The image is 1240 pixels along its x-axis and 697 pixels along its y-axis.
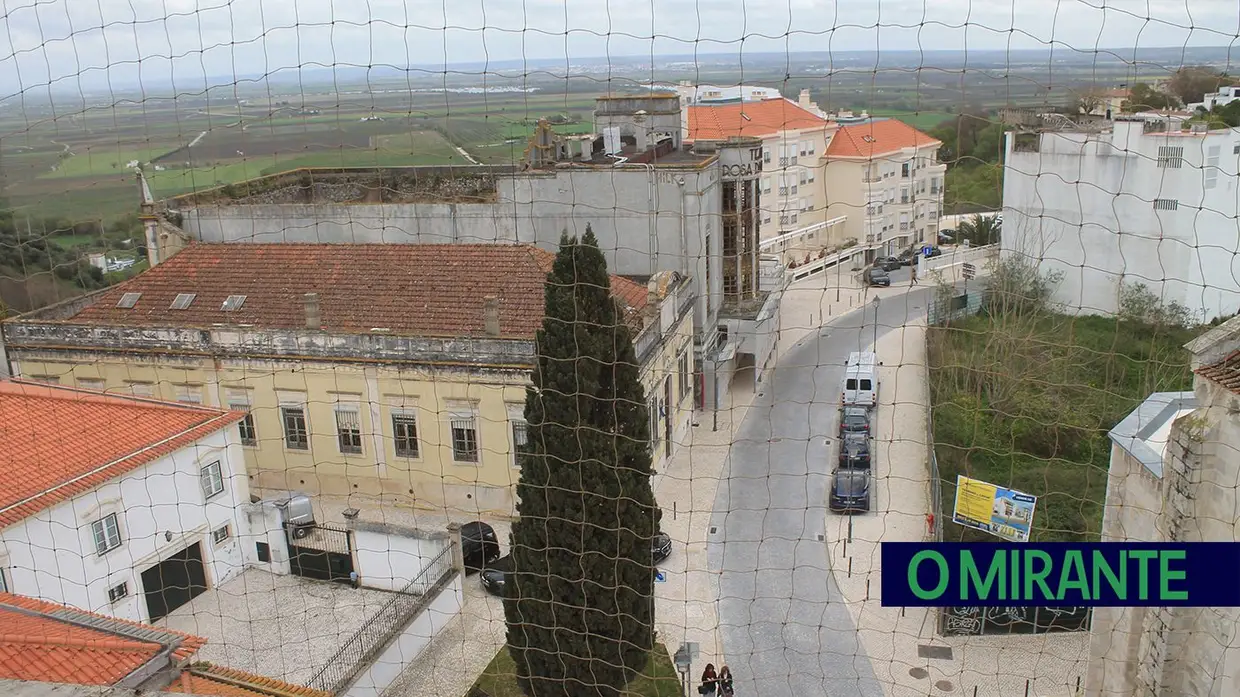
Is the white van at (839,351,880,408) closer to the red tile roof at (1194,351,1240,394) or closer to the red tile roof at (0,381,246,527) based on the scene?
the red tile roof at (0,381,246,527)

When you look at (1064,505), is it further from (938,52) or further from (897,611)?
(938,52)

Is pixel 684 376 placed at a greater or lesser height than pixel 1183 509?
lesser

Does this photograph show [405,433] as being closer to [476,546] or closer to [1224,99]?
[476,546]

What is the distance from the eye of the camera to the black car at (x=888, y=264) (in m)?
13.5

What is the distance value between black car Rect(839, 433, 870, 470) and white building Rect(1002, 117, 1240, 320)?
2.03 metres

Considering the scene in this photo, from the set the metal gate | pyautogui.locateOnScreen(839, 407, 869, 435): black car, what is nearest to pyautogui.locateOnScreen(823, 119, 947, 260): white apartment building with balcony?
pyautogui.locateOnScreen(839, 407, 869, 435): black car

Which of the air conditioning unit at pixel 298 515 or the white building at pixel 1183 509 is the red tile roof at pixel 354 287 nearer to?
the air conditioning unit at pixel 298 515

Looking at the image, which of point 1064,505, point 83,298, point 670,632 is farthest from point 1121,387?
point 83,298

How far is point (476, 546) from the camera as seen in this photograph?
625 centimetres

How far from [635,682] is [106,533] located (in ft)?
9.17

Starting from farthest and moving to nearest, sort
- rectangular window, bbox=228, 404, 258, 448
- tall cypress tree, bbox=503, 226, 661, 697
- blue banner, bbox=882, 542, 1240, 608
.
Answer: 1. rectangular window, bbox=228, 404, 258, 448
2. tall cypress tree, bbox=503, 226, 661, 697
3. blue banner, bbox=882, 542, 1240, 608

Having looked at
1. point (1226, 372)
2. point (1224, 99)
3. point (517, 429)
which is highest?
point (1224, 99)

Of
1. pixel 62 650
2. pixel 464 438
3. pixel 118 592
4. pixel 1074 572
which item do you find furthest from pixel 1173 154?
pixel 62 650

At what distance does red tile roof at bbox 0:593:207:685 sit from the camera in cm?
233
